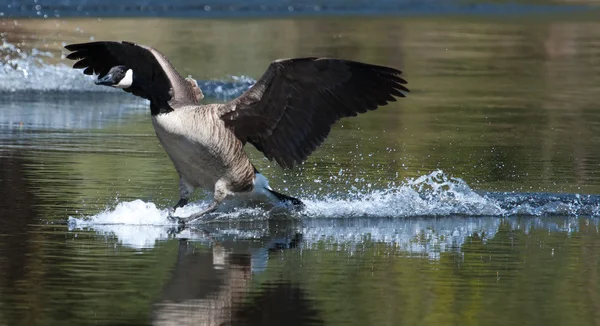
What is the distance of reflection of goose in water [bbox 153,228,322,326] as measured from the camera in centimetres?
704

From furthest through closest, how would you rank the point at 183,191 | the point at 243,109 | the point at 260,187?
the point at 260,187
the point at 183,191
the point at 243,109

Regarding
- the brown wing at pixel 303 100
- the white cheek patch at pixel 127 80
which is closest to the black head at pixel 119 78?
the white cheek patch at pixel 127 80

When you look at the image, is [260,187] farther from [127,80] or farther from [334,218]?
[127,80]

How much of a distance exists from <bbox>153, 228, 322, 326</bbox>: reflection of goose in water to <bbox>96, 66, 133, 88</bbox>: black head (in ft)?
5.50

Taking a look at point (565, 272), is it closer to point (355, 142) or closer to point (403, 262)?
point (403, 262)

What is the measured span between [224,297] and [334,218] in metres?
3.14

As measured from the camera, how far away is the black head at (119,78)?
993 cm

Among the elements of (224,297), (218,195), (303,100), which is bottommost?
(224,297)

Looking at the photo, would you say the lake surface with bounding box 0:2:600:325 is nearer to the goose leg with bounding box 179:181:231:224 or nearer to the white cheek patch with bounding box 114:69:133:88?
the goose leg with bounding box 179:181:231:224

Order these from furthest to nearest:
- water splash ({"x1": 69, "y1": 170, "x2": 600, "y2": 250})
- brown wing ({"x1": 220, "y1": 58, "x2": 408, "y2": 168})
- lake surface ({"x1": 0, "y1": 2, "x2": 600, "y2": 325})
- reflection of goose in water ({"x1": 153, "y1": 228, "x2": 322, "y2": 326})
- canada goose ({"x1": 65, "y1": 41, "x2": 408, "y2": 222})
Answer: brown wing ({"x1": 220, "y1": 58, "x2": 408, "y2": 168})
canada goose ({"x1": 65, "y1": 41, "x2": 408, "y2": 222})
water splash ({"x1": 69, "y1": 170, "x2": 600, "y2": 250})
lake surface ({"x1": 0, "y1": 2, "x2": 600, "y2": 325})
reflection of goose in water ({"x1": 153, "y1": 228, "x2": 322, "y2": 326})

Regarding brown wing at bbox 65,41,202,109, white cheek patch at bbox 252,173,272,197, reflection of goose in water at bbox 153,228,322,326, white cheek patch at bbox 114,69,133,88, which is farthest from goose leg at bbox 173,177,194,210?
reflection of goose in water at bbox 153,228,322,326

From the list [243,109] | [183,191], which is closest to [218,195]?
[183,191]

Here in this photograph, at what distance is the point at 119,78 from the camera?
9977mm

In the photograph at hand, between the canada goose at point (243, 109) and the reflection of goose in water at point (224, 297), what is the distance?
1.44m
